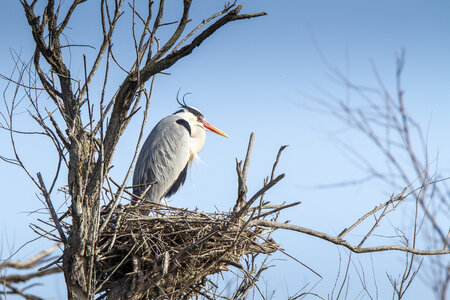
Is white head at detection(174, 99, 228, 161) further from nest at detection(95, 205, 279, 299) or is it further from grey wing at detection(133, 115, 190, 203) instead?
nest at detection(95, 205, 279, 299)

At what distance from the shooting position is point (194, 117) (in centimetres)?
672

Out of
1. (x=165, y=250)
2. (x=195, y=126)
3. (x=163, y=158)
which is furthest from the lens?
(x=195, y=126)

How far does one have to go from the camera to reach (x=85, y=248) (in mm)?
2904

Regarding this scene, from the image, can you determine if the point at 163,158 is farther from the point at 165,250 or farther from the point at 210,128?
the point at 165,250

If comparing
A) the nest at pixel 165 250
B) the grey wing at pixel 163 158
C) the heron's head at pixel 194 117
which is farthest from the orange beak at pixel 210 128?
the nest at pixel 165 250

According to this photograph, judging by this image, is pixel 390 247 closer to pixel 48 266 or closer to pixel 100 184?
pixel 100 184

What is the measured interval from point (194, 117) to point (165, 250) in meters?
3.58

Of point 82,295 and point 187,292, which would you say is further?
point 187,292

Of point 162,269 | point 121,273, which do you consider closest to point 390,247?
point 162,269

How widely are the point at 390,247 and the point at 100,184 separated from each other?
205 centimetres

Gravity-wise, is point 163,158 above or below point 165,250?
above

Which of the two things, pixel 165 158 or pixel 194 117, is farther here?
pixel 194 117

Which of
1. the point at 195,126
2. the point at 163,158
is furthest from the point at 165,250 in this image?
the point at 195,126

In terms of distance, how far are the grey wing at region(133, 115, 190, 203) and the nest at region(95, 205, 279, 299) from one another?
84.8 inches
